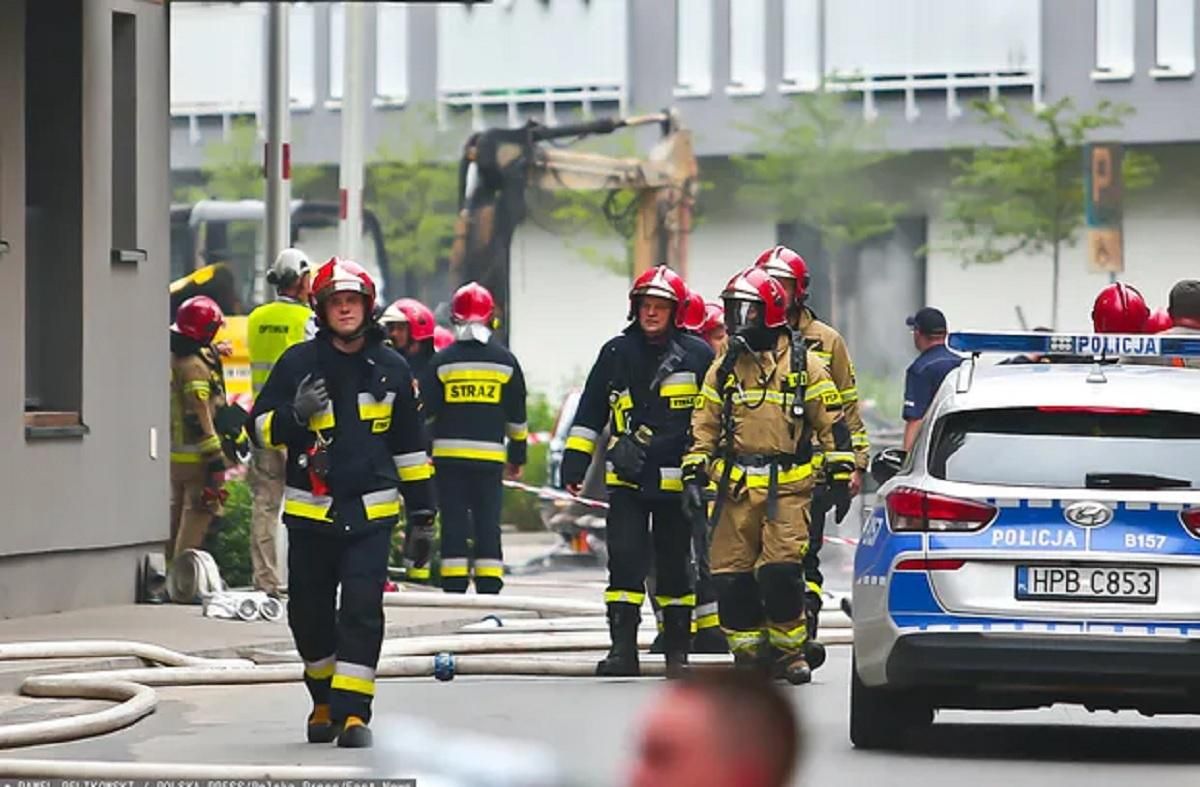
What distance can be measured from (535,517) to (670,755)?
25.8 metres

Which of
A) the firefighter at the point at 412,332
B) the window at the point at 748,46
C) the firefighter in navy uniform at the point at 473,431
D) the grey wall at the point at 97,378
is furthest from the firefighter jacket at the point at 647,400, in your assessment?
the window at the point at 748,46

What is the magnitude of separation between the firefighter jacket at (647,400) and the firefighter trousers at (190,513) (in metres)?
4.58

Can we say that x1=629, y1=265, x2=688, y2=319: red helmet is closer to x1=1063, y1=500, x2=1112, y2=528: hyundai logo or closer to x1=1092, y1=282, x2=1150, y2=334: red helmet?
x1=1092, y1=282, x2=1150, y2=334: red helmet

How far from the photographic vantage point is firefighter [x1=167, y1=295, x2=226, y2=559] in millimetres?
17578

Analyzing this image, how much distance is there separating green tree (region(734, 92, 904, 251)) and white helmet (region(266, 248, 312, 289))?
101ft

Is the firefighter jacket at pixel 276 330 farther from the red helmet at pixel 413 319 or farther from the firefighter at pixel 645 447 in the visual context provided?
the firefighter at pixel 645 447

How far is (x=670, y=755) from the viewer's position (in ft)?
9.61

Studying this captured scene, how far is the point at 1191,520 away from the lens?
995 cm

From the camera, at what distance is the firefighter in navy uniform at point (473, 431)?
17.8 metres

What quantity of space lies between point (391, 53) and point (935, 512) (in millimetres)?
43331

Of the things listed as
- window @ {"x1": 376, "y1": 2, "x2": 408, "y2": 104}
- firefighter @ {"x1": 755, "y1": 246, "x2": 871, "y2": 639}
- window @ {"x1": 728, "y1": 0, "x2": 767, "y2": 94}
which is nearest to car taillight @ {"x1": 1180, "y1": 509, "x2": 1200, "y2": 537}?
firefighter @ {"x1": 755, "y1": 246, "x2": 871, "y2": 639}

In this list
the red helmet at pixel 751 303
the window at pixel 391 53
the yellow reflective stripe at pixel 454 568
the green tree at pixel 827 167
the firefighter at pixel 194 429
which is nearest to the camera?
the red helmet at pixel 751 303

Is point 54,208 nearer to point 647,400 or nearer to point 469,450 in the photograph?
point 469,450

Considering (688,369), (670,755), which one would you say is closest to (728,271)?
(688,369)
